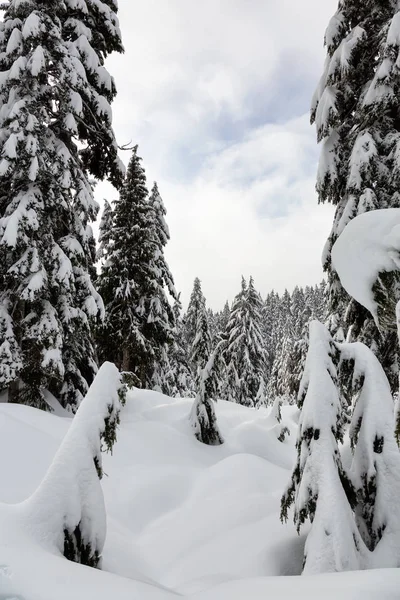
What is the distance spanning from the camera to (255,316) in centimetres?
3291

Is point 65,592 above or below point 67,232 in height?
below

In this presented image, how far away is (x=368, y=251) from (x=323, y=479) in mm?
1984

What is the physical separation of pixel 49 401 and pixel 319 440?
8320 millimetres

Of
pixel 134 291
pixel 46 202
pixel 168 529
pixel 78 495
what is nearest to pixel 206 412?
pixel 168 529

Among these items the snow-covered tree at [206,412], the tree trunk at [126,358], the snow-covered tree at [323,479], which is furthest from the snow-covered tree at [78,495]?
the tree trunk at [126,358]

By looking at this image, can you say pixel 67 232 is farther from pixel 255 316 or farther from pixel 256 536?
pixel 255 316

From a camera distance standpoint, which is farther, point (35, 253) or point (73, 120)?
point (73, 120)

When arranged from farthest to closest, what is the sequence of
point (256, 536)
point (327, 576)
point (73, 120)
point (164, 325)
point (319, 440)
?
point (164, 325) → point (73, 120) → point (256, 536) → point (319, 440) → point (327, 576)

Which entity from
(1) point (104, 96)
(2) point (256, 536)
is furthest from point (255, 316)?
(2) point (256, 536)

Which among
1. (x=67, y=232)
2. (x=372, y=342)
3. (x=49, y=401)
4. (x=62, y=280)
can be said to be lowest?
(x=49, y=401)

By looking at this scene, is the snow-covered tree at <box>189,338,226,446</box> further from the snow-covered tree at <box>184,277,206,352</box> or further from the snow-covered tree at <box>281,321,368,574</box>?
the snow-covered tree at <box>184,277,206,352</box>

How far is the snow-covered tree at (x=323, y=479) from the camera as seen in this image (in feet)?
9.78

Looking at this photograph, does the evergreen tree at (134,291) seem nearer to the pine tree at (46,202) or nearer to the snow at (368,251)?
the pine tree at (46,202)

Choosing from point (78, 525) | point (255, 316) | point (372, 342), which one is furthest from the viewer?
point (255, 316)
